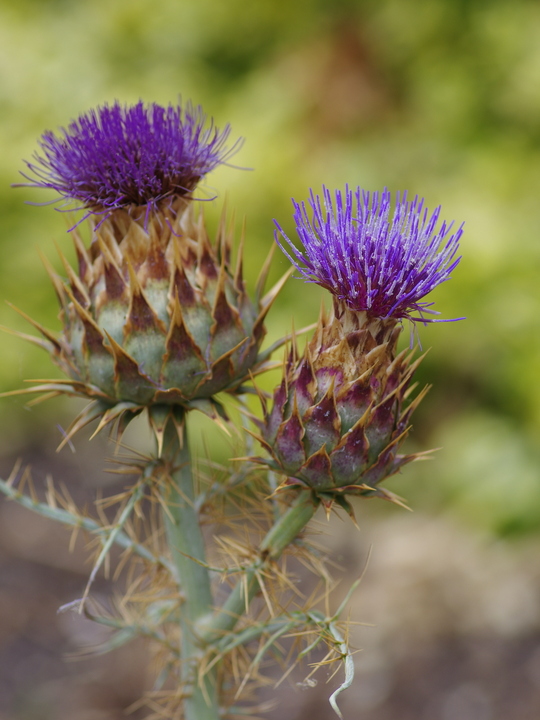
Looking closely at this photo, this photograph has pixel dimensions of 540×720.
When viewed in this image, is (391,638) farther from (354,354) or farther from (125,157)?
(125,157)

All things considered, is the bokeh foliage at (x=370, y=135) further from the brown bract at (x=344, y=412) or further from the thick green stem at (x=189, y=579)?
the brown bract at (x=344, y=412)

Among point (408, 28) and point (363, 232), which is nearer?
point (363, 232)

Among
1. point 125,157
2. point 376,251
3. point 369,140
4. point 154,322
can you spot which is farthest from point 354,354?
point 369,140

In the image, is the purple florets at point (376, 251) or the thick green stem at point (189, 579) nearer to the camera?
the purple florets at point (376, 251)

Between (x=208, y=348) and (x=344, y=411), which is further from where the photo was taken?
(x=208, y=348)

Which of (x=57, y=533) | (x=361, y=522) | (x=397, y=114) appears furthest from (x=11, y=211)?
(x=361, y=522)

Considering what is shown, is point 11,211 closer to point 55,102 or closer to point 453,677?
point 55,102

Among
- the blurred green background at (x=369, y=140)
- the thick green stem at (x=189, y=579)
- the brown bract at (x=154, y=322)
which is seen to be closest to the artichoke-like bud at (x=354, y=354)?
the brown bract at (x=154, y=322)
